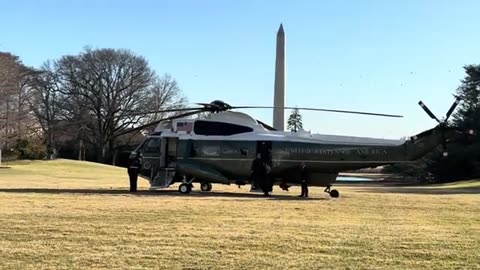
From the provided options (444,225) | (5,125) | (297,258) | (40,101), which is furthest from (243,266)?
(40,101)

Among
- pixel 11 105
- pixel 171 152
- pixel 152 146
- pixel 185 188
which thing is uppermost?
pixel 11 105

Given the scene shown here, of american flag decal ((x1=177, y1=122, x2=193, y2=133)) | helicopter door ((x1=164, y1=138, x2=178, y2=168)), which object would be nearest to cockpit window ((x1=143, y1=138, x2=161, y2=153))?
helicopter door ((x1=164, y1=138, x2=178, y2=168))

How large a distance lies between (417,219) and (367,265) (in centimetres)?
615

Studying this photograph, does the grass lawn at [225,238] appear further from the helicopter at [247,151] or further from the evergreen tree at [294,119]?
the evergreen tree at [294,119]

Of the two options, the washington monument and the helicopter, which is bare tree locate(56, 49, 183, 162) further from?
the helicopter

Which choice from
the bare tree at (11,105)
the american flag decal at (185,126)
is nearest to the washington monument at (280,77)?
the bare tree at (11,105)

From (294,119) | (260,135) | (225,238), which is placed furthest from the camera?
(294,119)

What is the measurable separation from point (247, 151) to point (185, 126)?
2977 mm

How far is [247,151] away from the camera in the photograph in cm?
2536

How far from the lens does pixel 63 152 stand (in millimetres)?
96688

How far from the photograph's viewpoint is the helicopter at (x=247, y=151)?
24.5 meters

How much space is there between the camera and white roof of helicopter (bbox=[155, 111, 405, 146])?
81.1 feet

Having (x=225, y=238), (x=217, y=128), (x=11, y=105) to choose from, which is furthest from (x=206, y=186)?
(x=11, y=105)

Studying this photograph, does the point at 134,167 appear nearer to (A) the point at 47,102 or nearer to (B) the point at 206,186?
(B) the point at 206,186
